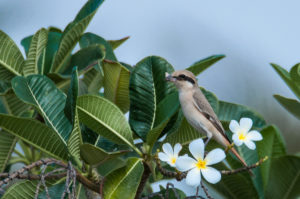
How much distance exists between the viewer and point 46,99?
184 cm

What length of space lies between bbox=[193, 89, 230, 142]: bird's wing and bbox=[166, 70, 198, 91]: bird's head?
0.05 m

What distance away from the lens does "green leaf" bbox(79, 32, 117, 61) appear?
226cm

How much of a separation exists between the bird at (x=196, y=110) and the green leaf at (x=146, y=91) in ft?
0.13

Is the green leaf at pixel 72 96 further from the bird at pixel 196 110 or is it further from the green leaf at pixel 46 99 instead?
the bird at pixel 196 110

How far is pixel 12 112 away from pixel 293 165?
1076 mm

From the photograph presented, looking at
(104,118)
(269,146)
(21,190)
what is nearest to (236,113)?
(269,146)

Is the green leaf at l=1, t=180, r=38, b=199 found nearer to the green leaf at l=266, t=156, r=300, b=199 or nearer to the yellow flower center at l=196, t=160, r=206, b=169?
the yellow flower center at l=196, t=160, r=206, b=169

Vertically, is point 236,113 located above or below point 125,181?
above

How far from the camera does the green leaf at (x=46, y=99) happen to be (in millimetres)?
1799

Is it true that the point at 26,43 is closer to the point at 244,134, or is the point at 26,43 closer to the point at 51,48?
the point at 51,48

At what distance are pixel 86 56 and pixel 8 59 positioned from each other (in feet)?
0.96

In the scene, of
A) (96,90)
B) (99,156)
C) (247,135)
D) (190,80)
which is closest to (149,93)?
(190,80)

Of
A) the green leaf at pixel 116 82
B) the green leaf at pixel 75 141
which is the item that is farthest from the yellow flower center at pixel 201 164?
the green leaf at pixel 116 82

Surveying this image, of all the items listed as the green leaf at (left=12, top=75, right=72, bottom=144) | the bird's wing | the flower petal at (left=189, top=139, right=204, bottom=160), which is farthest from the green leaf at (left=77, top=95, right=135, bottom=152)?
the flower petal at (left=189, top=139, right=204, bottom=160)
